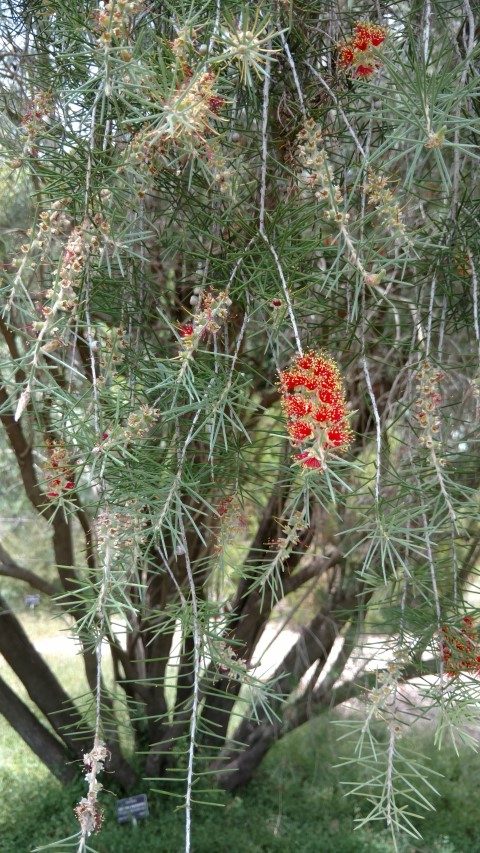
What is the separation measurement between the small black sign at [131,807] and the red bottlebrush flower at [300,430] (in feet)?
7.07

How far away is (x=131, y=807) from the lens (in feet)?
7.73

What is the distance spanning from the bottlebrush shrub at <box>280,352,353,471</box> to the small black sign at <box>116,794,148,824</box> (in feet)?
7.04

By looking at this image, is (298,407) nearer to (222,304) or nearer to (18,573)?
(222,304)

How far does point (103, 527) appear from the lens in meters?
0.56

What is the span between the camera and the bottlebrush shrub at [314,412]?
18.8 inches

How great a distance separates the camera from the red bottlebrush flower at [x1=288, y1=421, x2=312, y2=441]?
485mm

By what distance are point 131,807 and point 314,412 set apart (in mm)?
2239

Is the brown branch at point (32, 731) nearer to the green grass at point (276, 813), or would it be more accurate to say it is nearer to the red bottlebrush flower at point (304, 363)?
the green grass at point (276, 813)

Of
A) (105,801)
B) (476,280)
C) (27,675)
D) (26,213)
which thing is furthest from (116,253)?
(105,801)

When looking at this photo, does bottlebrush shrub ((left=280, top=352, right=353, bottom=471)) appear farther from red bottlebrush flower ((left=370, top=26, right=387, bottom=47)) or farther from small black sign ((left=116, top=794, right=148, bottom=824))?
small black sign ((left=116, top=794, right=148, bottom=824))

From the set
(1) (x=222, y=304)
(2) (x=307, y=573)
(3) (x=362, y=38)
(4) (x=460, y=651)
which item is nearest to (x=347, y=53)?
(3) (x=362, y=38)

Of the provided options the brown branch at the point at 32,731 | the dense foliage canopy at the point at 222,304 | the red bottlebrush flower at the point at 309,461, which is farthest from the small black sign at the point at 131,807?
the red bottlebrush flower at the point at 309,461

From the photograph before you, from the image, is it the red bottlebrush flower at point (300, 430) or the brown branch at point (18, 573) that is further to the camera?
the brown branch at point (18, 573)

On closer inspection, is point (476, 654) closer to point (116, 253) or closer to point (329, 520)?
point (116, 253)
